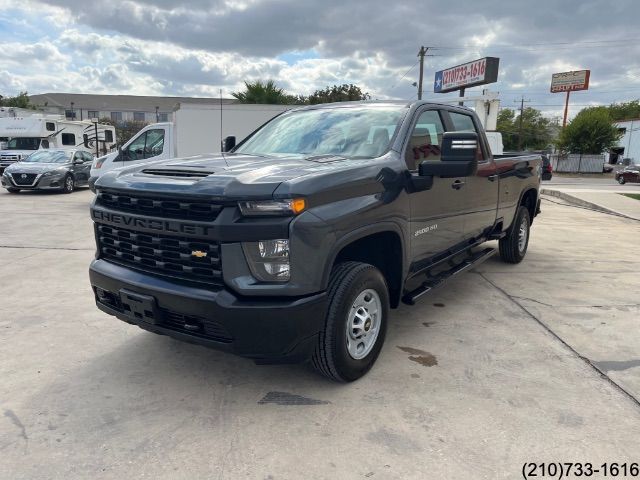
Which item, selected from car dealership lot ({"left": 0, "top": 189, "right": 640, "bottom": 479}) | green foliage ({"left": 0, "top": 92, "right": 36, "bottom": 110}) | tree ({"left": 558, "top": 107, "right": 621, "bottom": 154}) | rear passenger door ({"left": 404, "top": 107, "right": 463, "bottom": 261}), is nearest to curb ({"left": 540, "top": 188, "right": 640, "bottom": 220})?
car dealership lot ({"left": 0, "top": 189, "right": 640, "bottom": 479})

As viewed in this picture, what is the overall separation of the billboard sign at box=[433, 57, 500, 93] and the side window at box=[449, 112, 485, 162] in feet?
94.7

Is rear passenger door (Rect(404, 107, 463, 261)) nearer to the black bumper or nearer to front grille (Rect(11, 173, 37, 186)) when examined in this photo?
the black bumper

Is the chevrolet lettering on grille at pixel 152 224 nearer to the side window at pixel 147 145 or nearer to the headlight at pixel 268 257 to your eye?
the headlight at pixel 268 257

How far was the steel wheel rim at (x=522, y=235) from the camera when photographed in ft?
21.4

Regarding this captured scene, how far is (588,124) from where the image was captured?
45.1m

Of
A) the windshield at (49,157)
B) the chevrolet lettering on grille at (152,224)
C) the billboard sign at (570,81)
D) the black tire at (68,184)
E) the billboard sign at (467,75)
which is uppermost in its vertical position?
the billboard sign at (570,81)

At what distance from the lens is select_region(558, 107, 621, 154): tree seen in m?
44.7

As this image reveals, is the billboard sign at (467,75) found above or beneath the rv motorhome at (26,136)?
above

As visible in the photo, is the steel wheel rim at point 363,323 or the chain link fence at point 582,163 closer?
the steel wheel rim at point 363,323

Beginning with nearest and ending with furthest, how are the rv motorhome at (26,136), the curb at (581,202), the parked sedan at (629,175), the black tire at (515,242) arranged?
the black tire at (515,242), the curb at (581,202), the rv motorhome at (26,136), the parked sedan at (629,175)

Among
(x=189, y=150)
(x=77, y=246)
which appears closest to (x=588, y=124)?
(x=189, y=150)

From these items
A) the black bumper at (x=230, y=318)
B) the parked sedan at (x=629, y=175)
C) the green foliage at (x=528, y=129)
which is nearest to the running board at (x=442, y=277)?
the black bumper at (x=230, y=318)

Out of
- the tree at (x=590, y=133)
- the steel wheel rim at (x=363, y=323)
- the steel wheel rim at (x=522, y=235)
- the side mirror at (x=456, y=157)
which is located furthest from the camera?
the tree at (x=590, y=133)

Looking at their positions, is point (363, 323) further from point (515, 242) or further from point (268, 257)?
point (515, 242)
